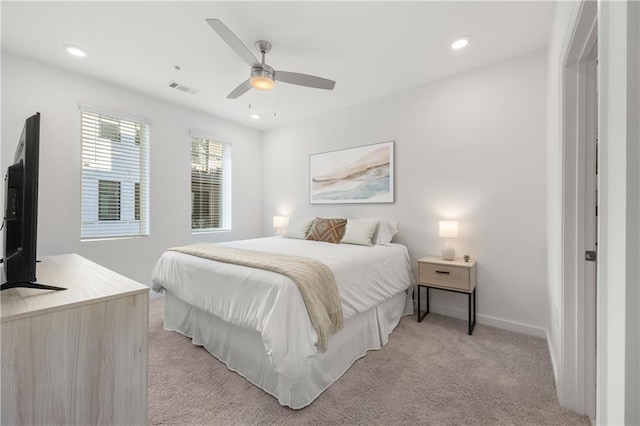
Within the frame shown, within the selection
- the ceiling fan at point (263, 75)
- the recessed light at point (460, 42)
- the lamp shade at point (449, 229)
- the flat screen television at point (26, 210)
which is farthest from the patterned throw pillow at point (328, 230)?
the flat screen television at point (26, 210)

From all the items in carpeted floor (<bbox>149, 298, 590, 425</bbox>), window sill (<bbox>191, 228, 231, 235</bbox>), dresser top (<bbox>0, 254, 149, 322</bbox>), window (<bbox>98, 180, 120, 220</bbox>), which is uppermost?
window (<bbox>98, 180, 120, 220</bbox>)

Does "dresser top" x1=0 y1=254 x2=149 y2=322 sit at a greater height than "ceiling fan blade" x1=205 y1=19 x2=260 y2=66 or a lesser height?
lesser

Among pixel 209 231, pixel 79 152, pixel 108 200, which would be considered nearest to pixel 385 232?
pixel 209 231

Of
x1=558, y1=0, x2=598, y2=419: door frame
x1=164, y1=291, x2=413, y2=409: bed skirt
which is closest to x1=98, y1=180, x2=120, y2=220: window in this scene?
x1=164, y1=291, x2=413, y2=409: bed skirt

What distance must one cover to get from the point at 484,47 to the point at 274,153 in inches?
130

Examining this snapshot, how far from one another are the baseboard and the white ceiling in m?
2.59

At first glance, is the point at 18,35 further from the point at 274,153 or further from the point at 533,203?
the point at 533,203

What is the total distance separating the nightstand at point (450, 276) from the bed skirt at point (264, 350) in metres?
0.44

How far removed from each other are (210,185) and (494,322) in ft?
13.6

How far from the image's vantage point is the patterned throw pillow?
3303 millimetres

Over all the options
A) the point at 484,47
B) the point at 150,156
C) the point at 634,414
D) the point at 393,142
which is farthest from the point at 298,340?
the point at 150,156

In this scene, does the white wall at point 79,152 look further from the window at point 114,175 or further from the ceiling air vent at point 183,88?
the ceiling air vent at point 183,88

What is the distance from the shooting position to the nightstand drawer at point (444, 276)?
255 centimetres

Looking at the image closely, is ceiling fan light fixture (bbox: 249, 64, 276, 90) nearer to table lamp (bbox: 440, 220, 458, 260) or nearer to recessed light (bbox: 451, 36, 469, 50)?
recessed light (bbox: 451, 36, 469, 50)
